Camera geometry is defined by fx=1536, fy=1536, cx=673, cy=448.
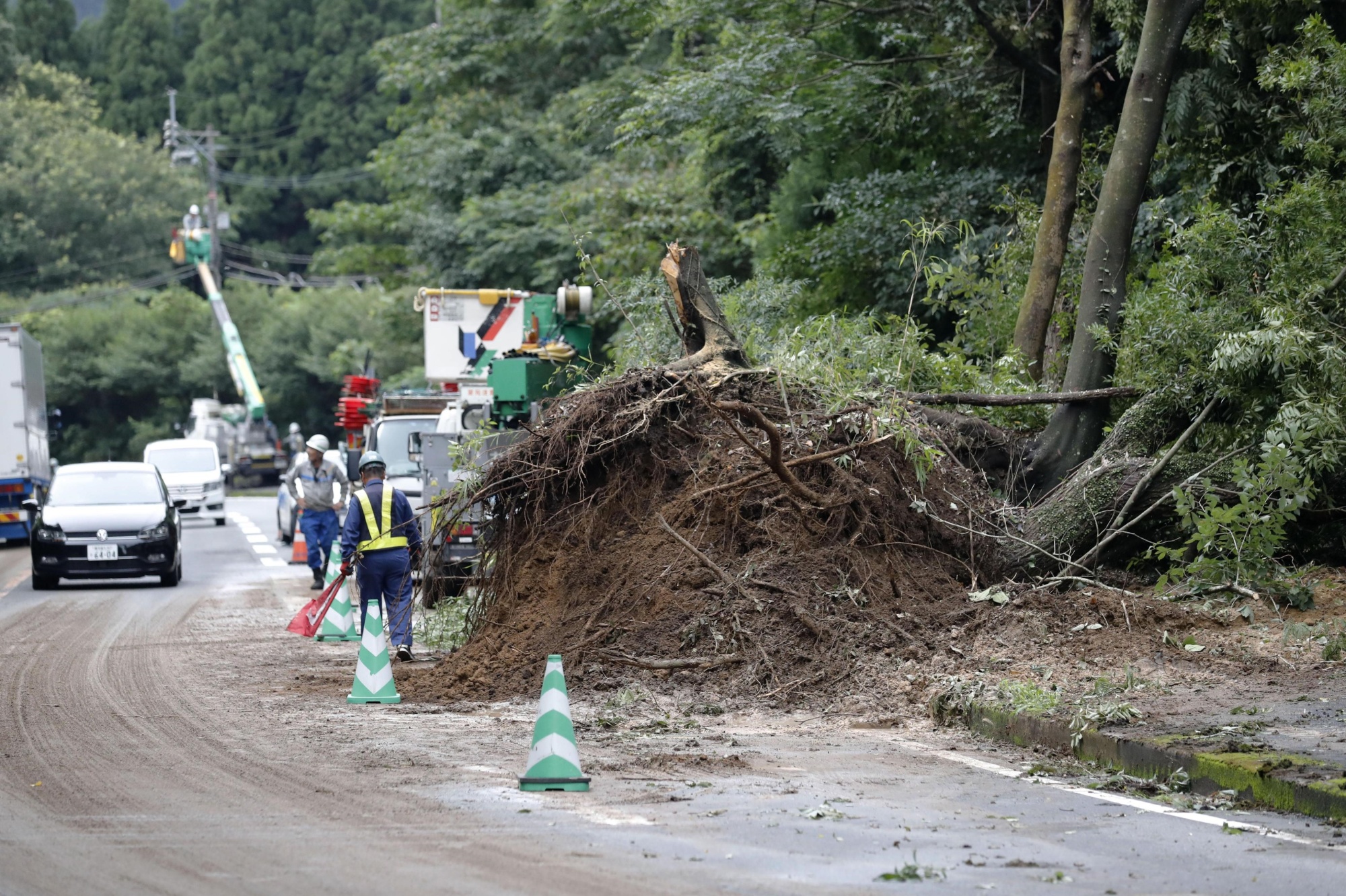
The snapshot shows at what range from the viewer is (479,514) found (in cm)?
1273

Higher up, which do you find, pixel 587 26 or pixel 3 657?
pixel 587 26

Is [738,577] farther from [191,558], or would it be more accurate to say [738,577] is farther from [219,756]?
[191,558]

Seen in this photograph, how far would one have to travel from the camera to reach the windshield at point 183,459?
3503 centimetres

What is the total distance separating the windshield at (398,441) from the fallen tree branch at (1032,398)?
9128 millimetres

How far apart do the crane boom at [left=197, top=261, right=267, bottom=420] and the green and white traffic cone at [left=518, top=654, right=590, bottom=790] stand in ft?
167

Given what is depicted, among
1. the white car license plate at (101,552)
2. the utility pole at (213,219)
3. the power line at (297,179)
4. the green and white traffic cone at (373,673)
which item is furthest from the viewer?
the power line at (297,179)

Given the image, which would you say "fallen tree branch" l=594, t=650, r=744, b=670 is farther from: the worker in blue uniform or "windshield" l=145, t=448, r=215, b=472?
"windshield" l=145, t=448, r=215, b=472

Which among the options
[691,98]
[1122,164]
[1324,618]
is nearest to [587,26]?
[691,98]

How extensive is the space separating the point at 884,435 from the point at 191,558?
17013 mm

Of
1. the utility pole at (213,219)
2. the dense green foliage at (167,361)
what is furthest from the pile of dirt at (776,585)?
the utility pole at (213,219)

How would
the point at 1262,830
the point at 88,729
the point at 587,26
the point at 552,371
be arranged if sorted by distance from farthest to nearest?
the point at 587,26 < the point at 552,371 < the point at 88,729 < the point at 1262,830

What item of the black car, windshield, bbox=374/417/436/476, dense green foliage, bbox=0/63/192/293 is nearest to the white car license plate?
the black car

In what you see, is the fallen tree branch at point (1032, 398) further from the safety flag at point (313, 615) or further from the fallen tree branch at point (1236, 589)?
the safety flag at point (313, 615)

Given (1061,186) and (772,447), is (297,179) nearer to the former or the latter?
(1061,186)
